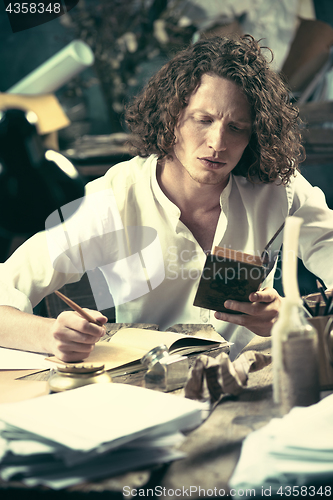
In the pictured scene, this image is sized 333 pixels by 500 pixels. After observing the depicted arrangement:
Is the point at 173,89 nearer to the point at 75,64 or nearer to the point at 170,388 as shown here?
the point at 170,388

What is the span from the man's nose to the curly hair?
138 millimetres

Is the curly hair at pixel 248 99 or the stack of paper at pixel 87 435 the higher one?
the curly hair at pixel 248 99

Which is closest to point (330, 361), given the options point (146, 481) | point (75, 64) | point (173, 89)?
point (146, 481)

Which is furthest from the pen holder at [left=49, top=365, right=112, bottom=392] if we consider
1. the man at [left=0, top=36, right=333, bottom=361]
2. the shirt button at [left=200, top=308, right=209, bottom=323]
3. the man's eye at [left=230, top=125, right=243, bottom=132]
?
the man's eye at [left=230, top=125, right=243, bottom=132]

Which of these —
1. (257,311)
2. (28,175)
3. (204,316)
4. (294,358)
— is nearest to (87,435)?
(294,358)

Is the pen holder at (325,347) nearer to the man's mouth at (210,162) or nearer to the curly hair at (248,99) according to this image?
the man's mouth at (210,162)

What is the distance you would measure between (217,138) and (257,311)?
20.2 inches

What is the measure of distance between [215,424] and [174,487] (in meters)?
0.15

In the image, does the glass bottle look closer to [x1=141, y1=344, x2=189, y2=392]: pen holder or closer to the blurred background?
[x1=141, y1=344, x2=189, y2=392]: pen holder

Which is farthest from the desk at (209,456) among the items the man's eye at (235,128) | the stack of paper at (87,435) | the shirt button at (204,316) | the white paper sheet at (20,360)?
the man's eye at (235,128)

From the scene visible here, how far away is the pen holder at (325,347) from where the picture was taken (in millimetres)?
712

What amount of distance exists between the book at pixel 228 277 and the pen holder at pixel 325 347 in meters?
0.15

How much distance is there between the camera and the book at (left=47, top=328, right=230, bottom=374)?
33.8 inches

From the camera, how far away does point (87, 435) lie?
55 centimetres
